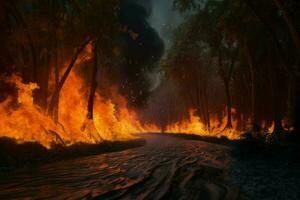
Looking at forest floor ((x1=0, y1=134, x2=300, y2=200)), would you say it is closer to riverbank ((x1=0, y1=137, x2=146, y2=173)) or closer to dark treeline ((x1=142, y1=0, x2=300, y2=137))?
riverbank ((x1=0, y1=137, x2=146, y2=173))

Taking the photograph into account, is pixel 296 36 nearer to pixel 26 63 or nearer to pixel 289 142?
pixel 289 142

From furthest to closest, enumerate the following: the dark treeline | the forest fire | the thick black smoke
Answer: the thick black smoke
the dark treeline
the forest fire

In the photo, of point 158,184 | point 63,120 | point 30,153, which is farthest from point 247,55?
point 158,184

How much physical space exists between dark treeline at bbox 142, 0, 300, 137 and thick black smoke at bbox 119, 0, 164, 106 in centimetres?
287

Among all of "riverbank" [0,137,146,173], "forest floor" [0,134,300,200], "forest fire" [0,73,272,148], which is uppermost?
"forest fire" [0,73,272,148]

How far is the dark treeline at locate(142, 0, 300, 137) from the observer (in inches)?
821

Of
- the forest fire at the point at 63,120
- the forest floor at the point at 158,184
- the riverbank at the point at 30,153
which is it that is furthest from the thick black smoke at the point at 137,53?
the forest floor at the point at 158,184

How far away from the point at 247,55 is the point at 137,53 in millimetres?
18630

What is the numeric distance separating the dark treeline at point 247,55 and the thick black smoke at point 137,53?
287cm

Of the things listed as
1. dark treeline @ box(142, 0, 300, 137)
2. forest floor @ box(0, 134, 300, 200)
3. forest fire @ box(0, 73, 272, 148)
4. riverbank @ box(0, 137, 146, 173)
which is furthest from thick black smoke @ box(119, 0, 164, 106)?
forest floor @ box(0, 134, 300, 200)

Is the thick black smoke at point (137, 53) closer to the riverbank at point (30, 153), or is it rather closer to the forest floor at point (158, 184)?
the riverbank at point (30, 153)

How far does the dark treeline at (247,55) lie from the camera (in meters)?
20.8

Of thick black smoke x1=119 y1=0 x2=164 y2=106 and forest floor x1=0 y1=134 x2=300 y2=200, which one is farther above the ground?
thick black smoke x1=119 y1=0 x2=164 y2=106

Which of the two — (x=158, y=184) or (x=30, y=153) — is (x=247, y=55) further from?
(x=158, y=184)
